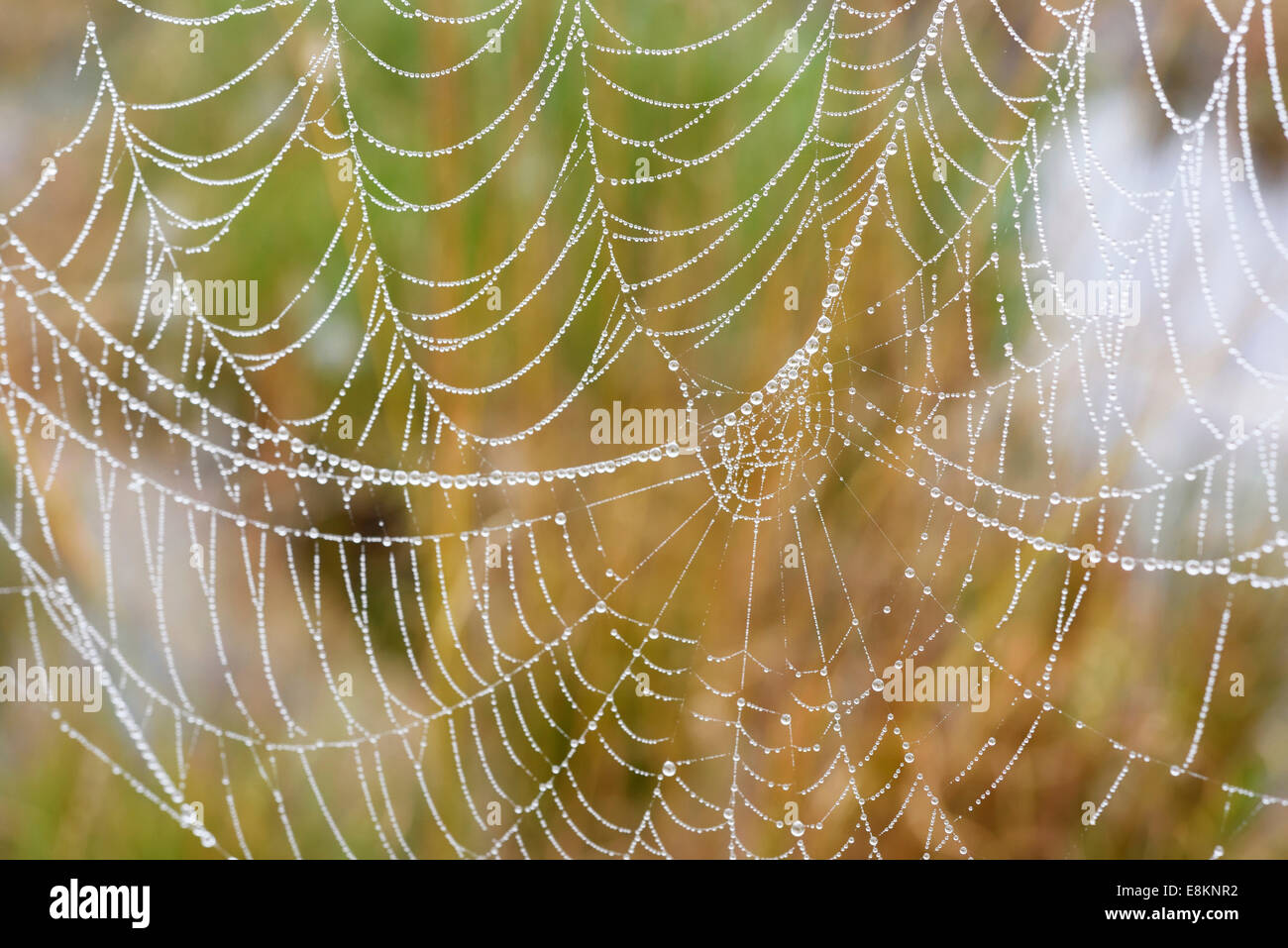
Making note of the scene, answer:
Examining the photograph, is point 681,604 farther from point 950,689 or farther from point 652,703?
point 950,689

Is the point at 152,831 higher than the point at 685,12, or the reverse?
the point at 685,12

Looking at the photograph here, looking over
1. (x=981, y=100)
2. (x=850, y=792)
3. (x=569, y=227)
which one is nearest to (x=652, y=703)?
(x=850, y=792)

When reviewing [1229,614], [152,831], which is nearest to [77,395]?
[152,831]

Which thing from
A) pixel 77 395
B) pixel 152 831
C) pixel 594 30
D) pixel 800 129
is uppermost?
pixel 594 30

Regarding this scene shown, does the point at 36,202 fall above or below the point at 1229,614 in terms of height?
above

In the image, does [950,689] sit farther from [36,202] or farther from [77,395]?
[36,202]

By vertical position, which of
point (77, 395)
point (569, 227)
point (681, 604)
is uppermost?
point (569, 227)
